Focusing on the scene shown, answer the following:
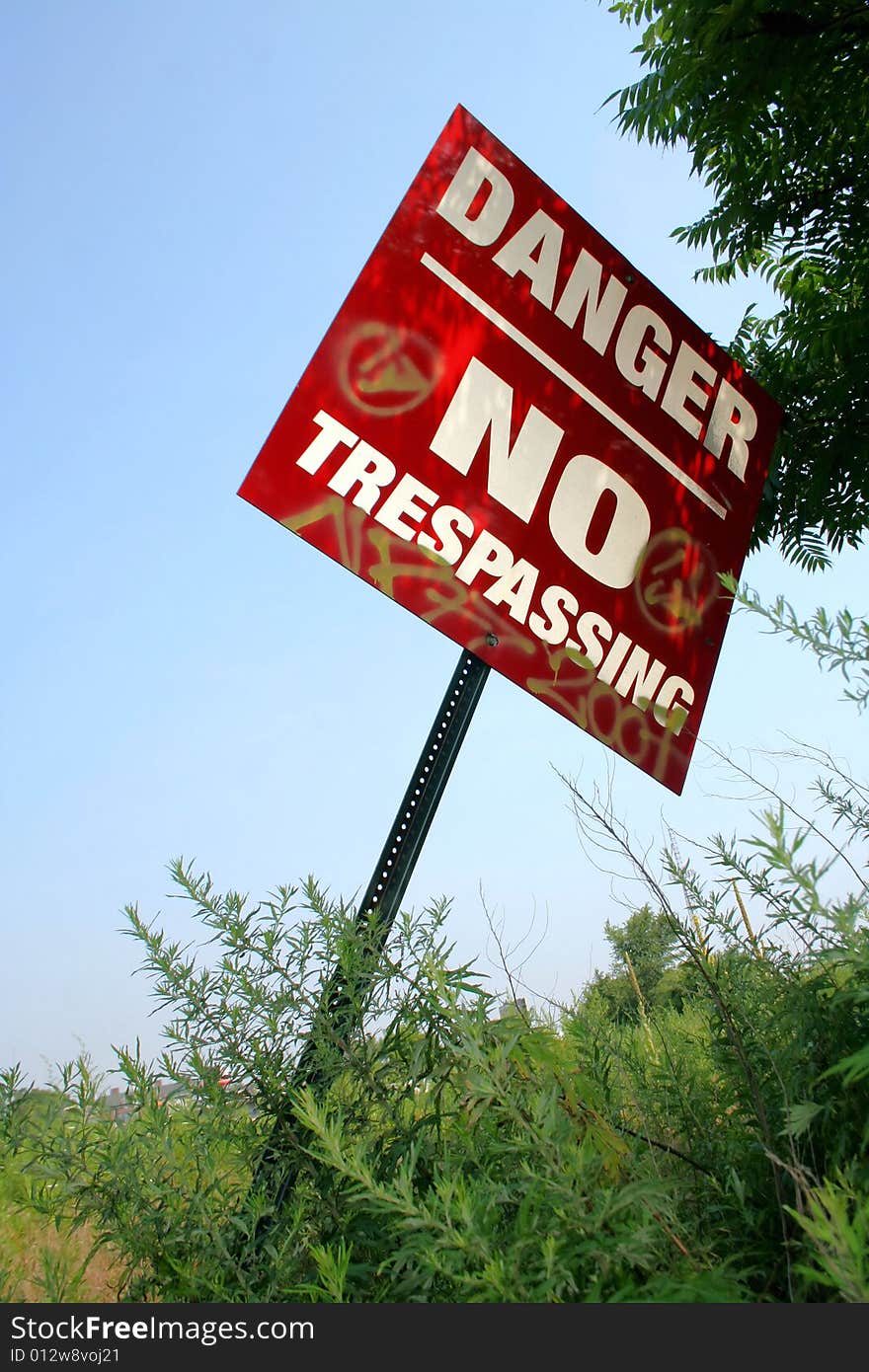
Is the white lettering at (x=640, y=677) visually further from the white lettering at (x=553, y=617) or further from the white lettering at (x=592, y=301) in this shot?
the white lettering at (x=592, y=301)

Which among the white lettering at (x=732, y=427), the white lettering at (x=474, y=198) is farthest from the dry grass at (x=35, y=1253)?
the white lettering at (x=732, y=427)

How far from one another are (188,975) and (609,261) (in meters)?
2.96

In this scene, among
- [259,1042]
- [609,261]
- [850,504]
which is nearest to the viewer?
[259,1042]

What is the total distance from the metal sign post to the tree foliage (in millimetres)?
2961

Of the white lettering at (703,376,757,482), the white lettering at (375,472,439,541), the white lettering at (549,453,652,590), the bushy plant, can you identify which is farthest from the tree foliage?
the bushy plant

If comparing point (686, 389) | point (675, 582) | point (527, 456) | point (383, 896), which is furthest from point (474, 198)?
point (383, 896)

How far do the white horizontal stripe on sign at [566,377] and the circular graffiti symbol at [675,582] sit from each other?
0.69ft

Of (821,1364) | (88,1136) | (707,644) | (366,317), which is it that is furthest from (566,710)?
(821,1364)

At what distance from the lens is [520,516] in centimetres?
301

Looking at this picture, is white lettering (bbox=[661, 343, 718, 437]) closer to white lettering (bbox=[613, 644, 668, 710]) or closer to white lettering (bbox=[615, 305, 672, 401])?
white lettering (bbox=[615, 305, 672, 401])

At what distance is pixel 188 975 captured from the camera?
175cm

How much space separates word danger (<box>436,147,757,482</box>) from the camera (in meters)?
3.20

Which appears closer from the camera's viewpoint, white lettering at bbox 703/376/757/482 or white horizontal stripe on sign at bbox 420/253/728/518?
white horizontal stripe on sign at bbox 420/253/728/518

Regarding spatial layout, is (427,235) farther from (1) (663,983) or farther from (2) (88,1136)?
(2) (88,1136)
